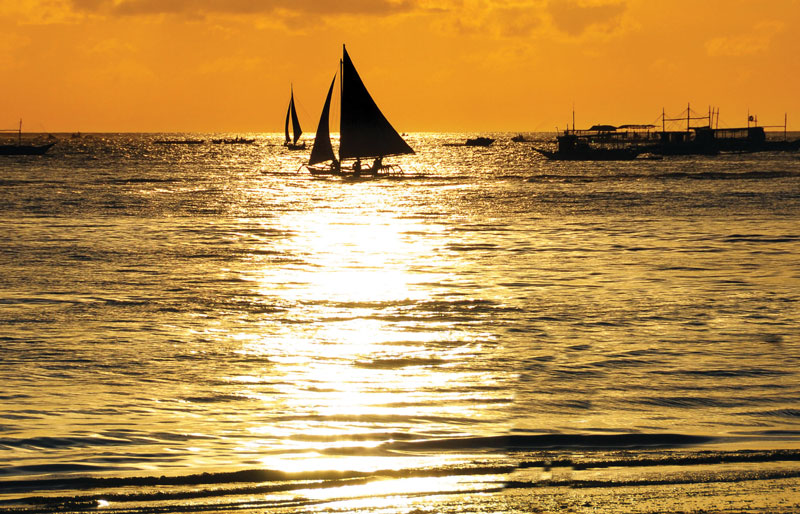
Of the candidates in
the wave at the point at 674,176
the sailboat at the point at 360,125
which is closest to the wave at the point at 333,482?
the sailboat at the point at 360,125

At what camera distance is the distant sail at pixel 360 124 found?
235 ft

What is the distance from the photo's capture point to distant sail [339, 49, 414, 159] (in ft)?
235

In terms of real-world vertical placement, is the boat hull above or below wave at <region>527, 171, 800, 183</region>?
above

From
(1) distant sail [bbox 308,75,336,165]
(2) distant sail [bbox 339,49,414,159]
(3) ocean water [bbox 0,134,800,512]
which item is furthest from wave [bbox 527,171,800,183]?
(3) ocean water [bbox 0,134,800,512]

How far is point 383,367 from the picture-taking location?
1534cm

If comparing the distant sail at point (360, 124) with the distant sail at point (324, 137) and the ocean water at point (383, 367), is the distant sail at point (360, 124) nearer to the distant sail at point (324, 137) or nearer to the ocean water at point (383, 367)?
the distant sail at point (324, 137)

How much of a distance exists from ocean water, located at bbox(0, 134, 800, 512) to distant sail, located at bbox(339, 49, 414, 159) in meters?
32.3

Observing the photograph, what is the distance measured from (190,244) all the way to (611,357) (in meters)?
25.0

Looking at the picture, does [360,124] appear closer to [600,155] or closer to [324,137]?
[324,137]

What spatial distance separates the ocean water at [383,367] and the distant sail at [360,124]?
106 feet

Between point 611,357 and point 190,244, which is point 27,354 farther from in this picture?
point 190,244

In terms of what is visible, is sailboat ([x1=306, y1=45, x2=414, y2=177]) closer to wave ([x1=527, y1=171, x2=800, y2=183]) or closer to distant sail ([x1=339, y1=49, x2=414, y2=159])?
distant sail ([x1=339, y1=49, x2=414, y2=159])

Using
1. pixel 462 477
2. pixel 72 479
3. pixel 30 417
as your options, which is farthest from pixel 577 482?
pixel 30 417

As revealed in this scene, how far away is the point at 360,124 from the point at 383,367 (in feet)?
190
